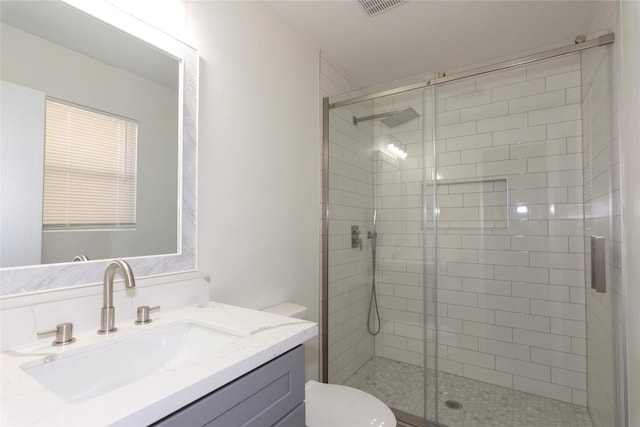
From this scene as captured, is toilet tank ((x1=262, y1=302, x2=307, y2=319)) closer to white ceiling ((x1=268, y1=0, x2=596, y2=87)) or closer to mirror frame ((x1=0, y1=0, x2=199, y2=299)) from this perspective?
mirror frame ((x1=0, y1=0, x2=199, y2=299))

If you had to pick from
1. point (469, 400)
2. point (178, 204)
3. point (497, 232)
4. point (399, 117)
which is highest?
point (399, 117)

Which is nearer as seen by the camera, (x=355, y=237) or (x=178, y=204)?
(x=178, y=204)

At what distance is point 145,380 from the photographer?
0.65 m

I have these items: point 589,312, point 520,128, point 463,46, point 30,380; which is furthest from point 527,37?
point 30,380

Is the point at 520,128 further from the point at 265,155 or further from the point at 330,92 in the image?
the point at 265,155

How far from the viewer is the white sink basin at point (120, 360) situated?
78cm

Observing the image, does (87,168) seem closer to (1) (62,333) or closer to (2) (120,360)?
(1) (62,333)

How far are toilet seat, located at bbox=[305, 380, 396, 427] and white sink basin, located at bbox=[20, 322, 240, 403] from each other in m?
0.71

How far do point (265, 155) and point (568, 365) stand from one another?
2359 mm

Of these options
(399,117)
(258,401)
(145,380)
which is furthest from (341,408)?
(399,117)

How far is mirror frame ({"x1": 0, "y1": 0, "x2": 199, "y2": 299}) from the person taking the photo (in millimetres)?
880

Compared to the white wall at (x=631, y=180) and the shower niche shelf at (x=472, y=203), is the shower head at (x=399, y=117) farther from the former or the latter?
the white wall at (x=631, y=180)

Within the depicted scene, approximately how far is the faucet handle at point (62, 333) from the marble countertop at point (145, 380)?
→ 0.02m

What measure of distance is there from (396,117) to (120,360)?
2.04 meters
